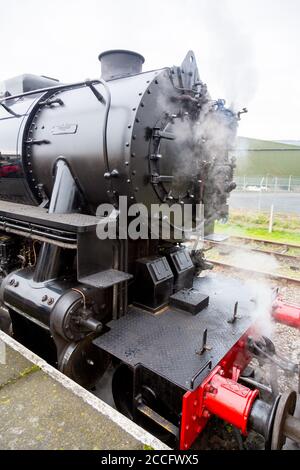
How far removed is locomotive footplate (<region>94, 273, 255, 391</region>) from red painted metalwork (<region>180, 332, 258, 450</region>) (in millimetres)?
62

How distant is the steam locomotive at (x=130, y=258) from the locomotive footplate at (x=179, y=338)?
1cm

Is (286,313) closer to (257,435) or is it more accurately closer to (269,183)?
(257,435)

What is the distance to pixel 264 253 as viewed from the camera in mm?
6723

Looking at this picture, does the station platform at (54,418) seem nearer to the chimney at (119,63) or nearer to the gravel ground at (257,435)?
the gravel ground at (257,435)

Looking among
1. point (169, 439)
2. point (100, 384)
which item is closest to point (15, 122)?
point (100, 384)

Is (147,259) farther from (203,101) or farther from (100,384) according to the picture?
(203,101)

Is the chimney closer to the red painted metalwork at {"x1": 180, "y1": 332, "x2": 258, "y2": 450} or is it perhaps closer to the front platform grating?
the front platform grating

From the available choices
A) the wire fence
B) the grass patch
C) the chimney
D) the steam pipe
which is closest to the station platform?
the steam pipe

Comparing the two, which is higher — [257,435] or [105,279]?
[105,279]

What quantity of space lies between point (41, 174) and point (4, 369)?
177cm

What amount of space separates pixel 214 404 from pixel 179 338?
0.60m

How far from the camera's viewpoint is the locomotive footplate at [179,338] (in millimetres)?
2021

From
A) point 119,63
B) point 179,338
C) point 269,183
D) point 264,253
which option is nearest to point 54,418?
point 179,338

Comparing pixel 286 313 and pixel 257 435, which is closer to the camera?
pixel 257 435
